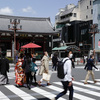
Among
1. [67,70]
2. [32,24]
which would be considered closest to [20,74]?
[67,70]

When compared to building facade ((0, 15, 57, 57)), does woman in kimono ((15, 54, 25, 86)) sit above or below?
below

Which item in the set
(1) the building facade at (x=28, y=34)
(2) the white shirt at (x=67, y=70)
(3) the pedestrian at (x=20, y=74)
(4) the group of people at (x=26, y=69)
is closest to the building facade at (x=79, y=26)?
(1) the building facade at (x=28, y=34)

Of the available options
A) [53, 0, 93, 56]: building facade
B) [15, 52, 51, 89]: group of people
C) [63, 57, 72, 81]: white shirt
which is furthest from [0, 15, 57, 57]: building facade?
[63, 57, 72, 81]: white shirt

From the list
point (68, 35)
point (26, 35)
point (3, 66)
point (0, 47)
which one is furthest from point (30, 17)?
point (3, 66)

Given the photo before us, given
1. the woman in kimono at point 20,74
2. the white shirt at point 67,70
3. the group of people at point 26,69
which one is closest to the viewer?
the white shirt at point 67,70

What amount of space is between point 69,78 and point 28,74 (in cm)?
412

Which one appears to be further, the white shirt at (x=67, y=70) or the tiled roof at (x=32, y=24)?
the tiled roof at (x=32, y=24)

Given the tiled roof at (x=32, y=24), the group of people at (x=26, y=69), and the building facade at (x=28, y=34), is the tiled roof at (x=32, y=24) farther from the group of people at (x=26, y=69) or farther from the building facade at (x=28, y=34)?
the group of people at (x=26, y=69)

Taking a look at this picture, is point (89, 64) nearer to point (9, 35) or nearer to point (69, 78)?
point (69, 78)

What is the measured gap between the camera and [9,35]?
35.4 meters

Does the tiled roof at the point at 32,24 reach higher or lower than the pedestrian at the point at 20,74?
higher

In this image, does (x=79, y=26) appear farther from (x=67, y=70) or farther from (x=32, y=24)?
(x=67, y=70)

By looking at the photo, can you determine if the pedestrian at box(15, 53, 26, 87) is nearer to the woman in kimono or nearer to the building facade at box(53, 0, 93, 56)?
the woman in kimono

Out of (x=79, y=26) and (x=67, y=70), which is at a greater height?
(x=79, y=26)
